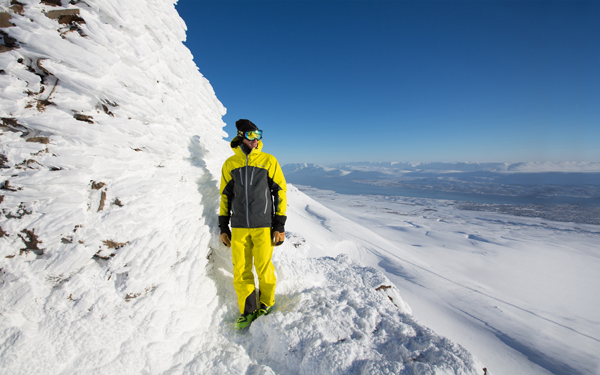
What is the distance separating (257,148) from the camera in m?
2.33

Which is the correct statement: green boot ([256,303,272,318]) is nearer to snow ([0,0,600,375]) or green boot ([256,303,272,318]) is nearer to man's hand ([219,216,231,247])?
snow ([0,0,600,375])

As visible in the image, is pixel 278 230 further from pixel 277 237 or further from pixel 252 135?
pixel 252 135

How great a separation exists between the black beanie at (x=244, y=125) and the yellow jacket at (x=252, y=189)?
0.13 metres

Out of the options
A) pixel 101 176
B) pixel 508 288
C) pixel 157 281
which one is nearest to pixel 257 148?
pixel 101 176

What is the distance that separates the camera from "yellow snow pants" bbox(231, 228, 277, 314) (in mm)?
2191

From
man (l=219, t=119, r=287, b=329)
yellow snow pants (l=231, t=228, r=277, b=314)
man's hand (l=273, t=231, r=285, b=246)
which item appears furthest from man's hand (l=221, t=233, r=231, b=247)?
man's hand (l=273, t=231, r=285, b=246)

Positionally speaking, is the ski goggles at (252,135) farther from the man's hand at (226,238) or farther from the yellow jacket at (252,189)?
the man's hand at (226,238)

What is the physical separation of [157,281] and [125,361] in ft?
1.82

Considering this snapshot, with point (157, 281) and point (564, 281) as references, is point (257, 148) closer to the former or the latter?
point (157, 281)

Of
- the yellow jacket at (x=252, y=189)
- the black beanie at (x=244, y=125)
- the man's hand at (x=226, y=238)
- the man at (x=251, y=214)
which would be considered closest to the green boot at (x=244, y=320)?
the man at (x=251, y=214)

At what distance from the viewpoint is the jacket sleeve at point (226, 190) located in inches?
88.9

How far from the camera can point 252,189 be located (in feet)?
7.07

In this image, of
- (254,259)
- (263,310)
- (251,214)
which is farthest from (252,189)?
(263,310)

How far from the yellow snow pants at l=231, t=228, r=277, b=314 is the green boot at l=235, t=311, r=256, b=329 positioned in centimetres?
5
